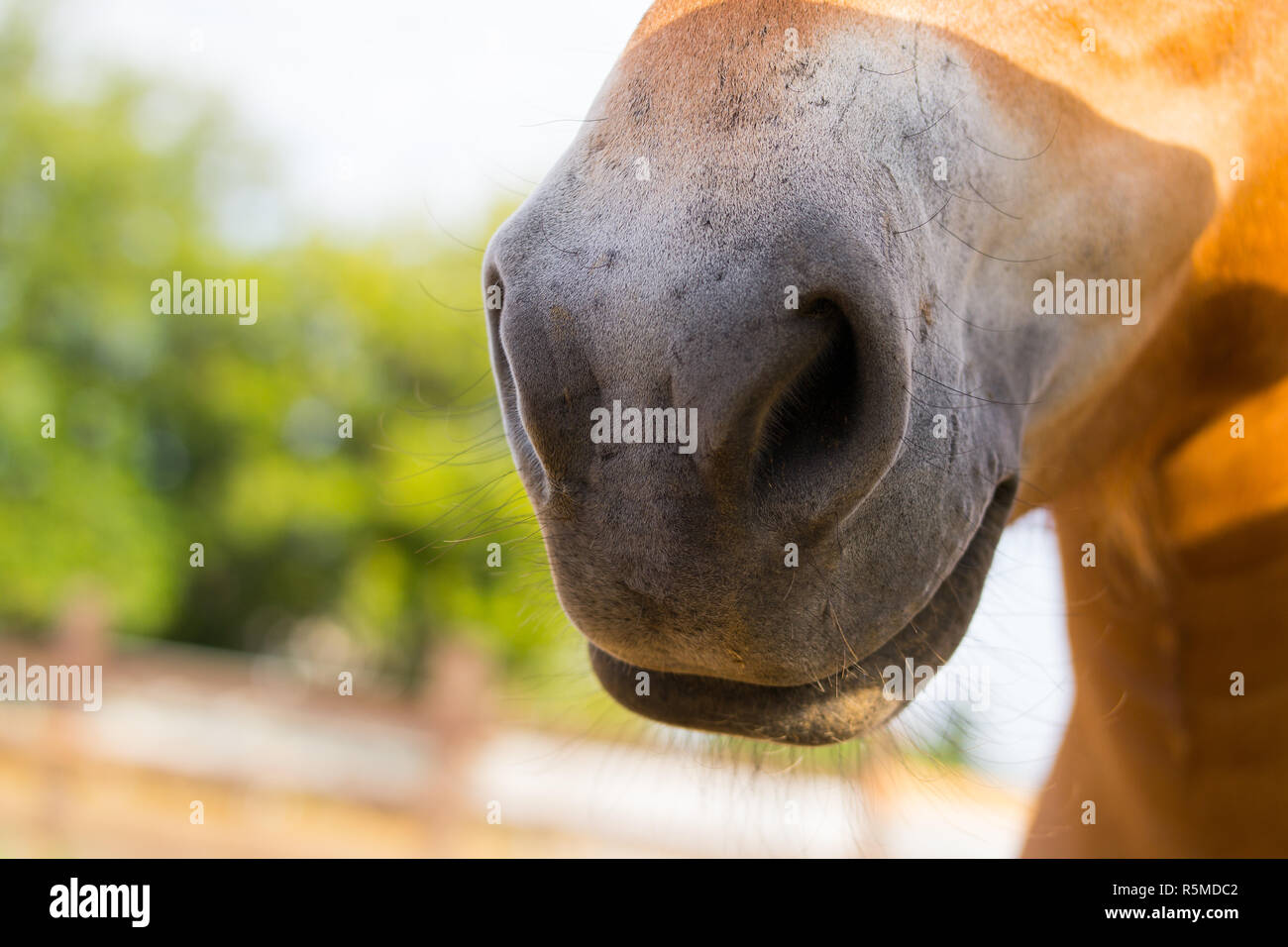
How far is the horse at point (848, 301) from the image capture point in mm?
1028

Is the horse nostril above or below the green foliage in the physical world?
below

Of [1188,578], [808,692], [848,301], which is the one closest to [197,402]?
[1188,578]

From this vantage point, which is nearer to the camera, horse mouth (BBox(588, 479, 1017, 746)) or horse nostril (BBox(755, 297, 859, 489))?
horse nostril (BBox(755, 297, 859, 489))

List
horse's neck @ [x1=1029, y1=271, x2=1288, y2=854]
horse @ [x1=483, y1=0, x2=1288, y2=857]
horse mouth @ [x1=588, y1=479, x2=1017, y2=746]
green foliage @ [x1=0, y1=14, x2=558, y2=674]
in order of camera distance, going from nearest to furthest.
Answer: horse @ [x1=483, y1=0, x2=1288, y2=857], horse mouth @ [x1=588, y1=479, x2=1017, y2=746], horse's neck @ [x1=1029, y1=271, x2=1288, y2=854], green foliage @ [x1=0, y1=14, x2=558, y2=674]

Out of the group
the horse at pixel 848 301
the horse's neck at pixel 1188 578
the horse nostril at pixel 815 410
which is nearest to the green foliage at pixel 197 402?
the horse's neck at pixel 1188 578

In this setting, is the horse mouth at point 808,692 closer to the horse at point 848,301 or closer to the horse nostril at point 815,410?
the horse at point 848,301

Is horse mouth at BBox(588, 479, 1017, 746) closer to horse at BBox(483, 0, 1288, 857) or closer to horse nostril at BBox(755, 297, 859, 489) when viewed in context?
horse at BBox(483, 0, 1288, 857)

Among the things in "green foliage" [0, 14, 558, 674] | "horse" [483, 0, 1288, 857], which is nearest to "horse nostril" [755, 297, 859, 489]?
"horse" [483, 0, 1288, 857]

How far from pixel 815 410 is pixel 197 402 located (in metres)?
23.1

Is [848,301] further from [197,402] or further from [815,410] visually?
[197,402]

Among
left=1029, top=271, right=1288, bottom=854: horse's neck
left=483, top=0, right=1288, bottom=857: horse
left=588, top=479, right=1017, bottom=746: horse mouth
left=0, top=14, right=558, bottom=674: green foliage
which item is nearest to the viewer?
left=483, top=0, right=1288, bottom=857: horse

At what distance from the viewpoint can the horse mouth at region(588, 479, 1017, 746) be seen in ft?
3.91

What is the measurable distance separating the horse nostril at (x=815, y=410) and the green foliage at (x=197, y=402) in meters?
18.3

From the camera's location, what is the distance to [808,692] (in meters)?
1.19
